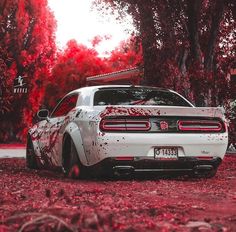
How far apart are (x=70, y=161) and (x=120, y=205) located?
3109mm

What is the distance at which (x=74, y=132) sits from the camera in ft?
27.2

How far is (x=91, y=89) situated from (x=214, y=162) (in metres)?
2.14

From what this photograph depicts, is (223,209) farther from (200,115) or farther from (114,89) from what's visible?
(114,89)

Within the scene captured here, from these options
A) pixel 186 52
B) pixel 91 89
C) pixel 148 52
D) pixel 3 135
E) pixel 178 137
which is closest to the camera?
pixel 178 137

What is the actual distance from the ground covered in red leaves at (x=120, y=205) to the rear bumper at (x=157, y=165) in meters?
0.18

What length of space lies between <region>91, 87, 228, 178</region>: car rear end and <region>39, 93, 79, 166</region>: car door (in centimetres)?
117

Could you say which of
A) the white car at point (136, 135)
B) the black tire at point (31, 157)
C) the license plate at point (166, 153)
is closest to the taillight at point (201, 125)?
the white car at point (136, 135)

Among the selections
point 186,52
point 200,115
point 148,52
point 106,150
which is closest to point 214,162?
point 200,115

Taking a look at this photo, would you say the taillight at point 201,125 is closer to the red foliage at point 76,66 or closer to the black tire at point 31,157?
the black tire at point 31,157

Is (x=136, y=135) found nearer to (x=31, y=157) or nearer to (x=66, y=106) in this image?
(x=66, y=106)

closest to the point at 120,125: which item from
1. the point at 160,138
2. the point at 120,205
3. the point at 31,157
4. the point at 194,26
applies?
the point at 160,138

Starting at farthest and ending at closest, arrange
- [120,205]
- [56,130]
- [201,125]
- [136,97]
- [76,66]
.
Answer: [76,66] → [56,130] → [136,97] → [201,125] → [120,205]

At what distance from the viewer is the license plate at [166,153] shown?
795 cm

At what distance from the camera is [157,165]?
8.00 metres
